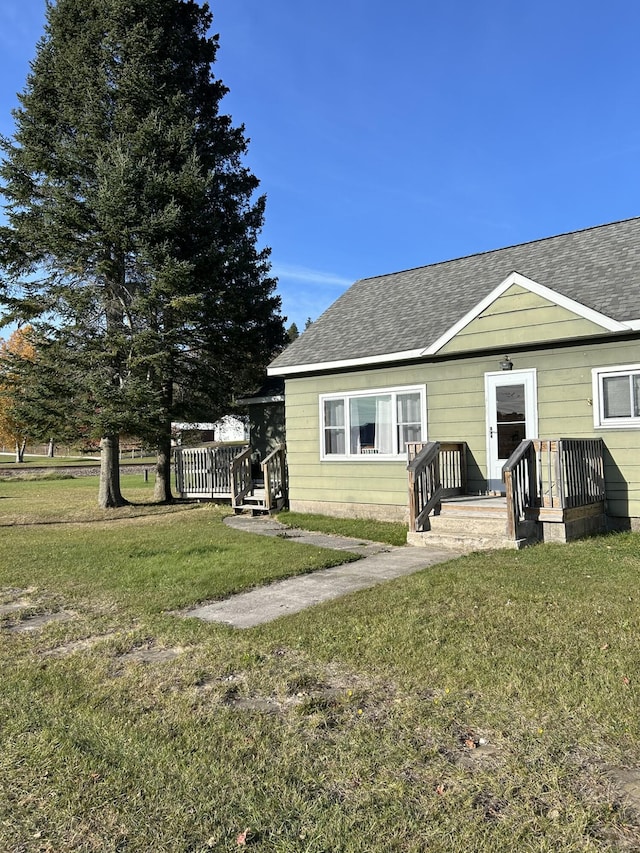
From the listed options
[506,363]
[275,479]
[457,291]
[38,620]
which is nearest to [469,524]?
[506,363]

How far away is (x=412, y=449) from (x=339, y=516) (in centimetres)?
330

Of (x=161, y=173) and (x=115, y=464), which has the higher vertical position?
(x=161, y=173)

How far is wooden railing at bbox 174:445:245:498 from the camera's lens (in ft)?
50.7

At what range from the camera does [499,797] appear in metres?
2.54

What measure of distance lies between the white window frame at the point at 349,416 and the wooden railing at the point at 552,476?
286cm

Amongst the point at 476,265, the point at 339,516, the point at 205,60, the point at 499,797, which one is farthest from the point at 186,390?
the point at 499,797

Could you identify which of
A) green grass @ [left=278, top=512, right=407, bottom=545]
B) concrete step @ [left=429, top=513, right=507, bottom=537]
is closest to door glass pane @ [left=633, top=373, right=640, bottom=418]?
concrete step @ [left=429, top=513, right=507, bottom=537]

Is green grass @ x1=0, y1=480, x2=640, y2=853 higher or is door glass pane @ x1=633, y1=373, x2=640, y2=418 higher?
door glass pane @ x1=633, y1=373, x2=640, y2=418

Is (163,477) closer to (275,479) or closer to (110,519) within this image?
(110,519)

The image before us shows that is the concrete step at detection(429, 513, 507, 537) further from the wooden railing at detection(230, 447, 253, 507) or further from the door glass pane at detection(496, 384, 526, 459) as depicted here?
the wooden railing at detection(230, 447, 253, 507)

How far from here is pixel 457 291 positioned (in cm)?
1219

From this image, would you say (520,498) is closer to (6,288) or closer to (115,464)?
(115,464)

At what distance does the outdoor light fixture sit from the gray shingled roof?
48.7 inches

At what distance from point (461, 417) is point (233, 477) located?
18.6 ft
